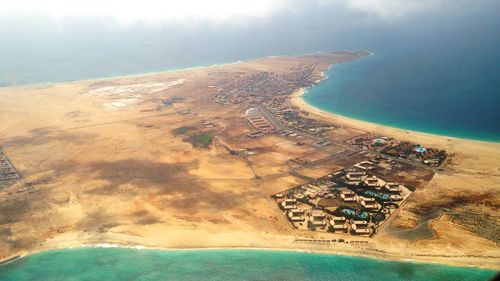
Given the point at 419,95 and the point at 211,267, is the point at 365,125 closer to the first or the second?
the point at 419,95

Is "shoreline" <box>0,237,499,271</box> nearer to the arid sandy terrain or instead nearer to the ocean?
the arid sandy terrain

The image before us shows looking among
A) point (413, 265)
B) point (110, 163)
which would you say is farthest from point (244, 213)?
point (110, 163)

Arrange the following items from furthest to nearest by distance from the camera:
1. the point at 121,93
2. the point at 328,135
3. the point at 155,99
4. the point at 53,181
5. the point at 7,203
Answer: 1. the point at 121,93
2. the point at 155,99
3. the point at 328,135
4. the point at 53,181
5. the point at 7,203

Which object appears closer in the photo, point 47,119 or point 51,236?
point 51,236

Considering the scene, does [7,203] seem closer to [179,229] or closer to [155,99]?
[179,229]

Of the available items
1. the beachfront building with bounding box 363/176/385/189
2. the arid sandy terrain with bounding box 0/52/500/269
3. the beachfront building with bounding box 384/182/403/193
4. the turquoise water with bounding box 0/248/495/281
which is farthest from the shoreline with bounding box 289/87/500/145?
the turquoise water with bounding box 0/248/495/281
